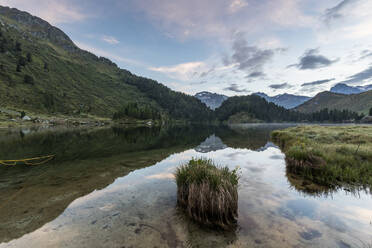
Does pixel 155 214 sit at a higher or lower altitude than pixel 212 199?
lower

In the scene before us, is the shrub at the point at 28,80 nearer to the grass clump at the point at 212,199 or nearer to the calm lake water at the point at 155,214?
the calm lake water at the point at 155,214

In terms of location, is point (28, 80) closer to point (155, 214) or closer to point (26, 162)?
point (26, 162)

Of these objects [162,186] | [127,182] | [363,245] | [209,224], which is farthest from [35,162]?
[363,245]

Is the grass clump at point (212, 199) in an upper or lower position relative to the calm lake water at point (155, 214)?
upper

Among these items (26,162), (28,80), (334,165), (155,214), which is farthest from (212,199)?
(28,80)

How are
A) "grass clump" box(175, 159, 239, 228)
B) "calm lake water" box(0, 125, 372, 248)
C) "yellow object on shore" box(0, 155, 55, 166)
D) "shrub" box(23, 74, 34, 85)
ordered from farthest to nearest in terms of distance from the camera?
"shrub" box(23, 74, 34, 85)
"yellow object on shore" box(0, 155, 55, 166)
"grass clump" box(175, 159, 239, 228)
"calm lake water" box(0, 125, 372, 248)

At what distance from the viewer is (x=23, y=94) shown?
149125 millimetres

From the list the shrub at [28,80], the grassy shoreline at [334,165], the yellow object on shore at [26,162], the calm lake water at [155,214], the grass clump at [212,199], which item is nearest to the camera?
the calm lake water at [155,214]

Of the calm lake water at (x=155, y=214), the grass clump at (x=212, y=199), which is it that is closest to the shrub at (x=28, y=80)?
the calm lake water at (x=155, y=214)

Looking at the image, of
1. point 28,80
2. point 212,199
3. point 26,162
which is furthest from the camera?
point 28,80

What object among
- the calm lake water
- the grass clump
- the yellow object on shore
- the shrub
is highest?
the shrub

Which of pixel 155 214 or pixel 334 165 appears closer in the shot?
pixel 155 214

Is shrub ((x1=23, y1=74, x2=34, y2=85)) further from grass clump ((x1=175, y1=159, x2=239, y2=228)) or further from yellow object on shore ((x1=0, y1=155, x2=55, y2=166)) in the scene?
grass clump ((x1=175, y1=159, x2=239, y2=228))

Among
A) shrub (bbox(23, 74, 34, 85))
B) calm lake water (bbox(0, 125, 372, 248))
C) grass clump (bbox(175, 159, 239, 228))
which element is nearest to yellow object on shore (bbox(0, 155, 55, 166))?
calm lake water (bbox(0, 125, 372, 248))
